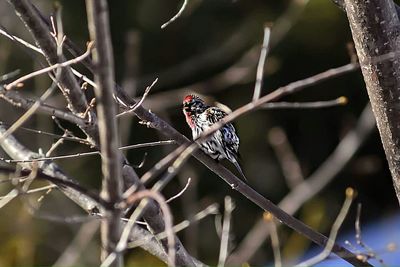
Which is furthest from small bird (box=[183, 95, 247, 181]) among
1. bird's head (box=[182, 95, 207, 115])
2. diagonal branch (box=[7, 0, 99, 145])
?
diagonal branch (box=[7, 0, 99, 145])

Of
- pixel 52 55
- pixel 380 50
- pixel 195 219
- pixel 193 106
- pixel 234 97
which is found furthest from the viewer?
pixel 234 97

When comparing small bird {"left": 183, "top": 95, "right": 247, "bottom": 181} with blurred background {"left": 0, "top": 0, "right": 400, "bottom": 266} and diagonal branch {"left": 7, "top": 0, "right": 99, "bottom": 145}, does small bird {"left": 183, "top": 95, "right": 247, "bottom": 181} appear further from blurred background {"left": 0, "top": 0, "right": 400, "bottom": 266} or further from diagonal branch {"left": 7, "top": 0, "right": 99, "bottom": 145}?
blurred background {"left": 0, "top": 0, "right": 400, "bottom": 266}

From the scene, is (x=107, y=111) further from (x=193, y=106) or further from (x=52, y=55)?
(x=193, y=106)

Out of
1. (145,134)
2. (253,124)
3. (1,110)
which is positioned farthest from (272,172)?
(1,110)

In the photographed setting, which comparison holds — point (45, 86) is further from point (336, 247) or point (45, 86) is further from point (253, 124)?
point (336, 247)

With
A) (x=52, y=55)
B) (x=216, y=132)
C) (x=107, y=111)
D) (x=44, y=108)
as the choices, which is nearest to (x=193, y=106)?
(x=216, y=132)

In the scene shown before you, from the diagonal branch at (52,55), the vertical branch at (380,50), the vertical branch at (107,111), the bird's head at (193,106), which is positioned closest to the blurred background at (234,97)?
the bird's head at (193,106)
